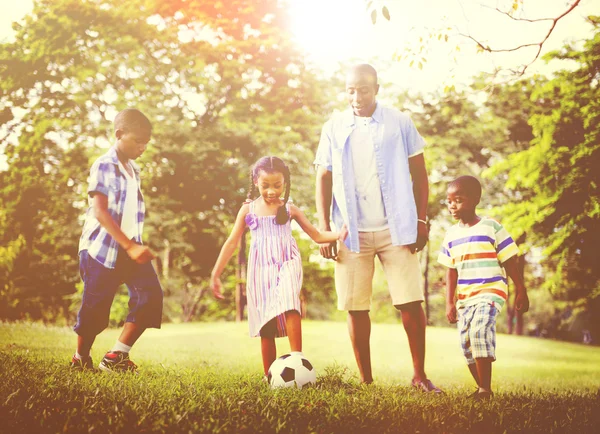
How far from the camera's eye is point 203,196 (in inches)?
233

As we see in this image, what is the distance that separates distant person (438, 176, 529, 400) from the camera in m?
3.79

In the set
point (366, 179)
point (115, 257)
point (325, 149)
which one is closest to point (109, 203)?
point (115, 257)

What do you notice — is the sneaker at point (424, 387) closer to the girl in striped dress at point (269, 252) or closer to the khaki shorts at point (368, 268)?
the khaki shorts at point (368, 268)

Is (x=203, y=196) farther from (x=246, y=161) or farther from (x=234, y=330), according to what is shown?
(x=234, y=330)

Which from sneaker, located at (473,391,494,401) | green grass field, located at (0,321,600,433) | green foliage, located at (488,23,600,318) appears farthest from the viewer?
green foliage, located at (488,23,600,318)

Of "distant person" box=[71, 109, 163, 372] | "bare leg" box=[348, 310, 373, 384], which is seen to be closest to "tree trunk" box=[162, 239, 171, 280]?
"distant person" box=[71, 109, 163, 372]

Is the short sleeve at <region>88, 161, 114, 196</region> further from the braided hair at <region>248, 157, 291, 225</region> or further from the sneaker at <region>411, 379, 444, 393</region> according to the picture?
the sneaker at <region>411, 379, 444, 393</region>

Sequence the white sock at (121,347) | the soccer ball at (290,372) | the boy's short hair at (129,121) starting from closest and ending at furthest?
1. the soccer ball at (290,372)
2. the white sock at (121,347)
3. the boy's short hair at (129,121)

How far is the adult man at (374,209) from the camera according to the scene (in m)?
3.88

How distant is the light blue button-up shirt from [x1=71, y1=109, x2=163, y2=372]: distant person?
1327mm

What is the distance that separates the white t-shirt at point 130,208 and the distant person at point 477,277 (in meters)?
2.14

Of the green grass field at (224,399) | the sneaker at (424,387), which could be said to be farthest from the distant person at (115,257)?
the sneaker at (424,387)

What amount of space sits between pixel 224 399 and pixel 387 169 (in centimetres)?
185

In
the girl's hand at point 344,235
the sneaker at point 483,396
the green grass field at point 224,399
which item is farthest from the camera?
the girl's hand at point 344,235
